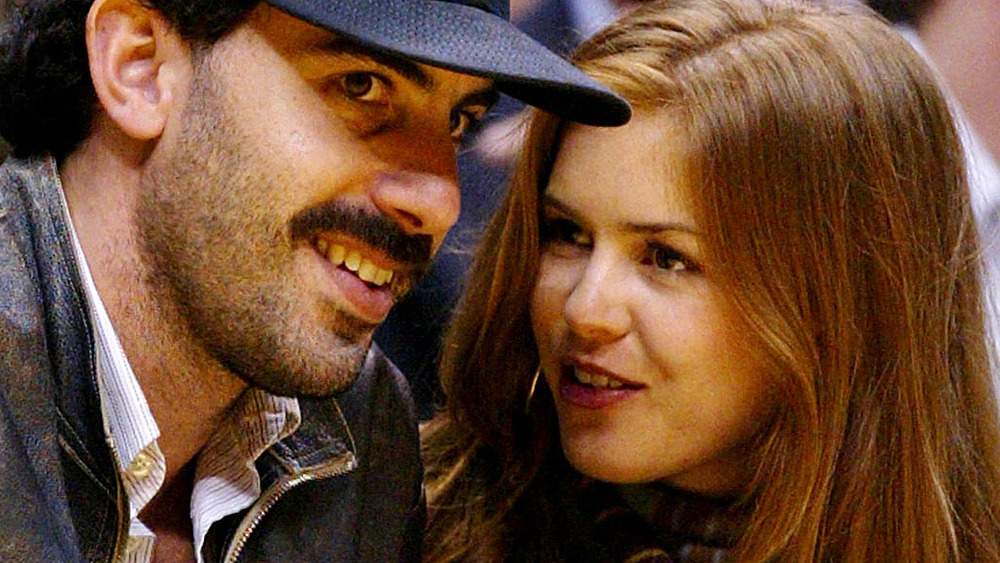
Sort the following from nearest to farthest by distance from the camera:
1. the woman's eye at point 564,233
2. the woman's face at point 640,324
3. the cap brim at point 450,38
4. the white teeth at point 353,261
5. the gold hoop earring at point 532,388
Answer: the cap brim at point 450,38
the white teeth at point 353,261
the woman's face at point 640,324
the woman's eye at point 564,233
the gold hoop earring at point 532,388

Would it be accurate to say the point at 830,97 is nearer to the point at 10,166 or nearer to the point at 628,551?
the point at 628,551

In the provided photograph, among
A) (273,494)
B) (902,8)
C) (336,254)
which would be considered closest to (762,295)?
(336,254)

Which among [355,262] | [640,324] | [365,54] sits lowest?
[640,324]

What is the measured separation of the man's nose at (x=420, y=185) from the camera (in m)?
1.64

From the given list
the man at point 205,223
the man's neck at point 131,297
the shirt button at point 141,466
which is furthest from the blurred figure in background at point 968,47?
the shirt button at point 141,466

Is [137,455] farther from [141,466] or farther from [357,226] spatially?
[357,226]

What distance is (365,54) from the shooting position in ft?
5.16

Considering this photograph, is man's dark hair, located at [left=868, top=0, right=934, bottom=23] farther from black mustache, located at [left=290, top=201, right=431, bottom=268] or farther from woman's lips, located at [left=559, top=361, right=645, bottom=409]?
black mustache, located at [left=290, top=201, right=431, bottom=268]

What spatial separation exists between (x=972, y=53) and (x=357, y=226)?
6.96 ft

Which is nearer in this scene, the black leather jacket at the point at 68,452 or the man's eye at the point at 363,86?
the black leather jacket at the point at 68,452

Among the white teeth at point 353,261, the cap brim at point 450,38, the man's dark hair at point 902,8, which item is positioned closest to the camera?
the cap brim at point 450,38

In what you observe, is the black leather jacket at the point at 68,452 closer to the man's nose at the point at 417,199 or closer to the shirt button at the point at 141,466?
the shirt button at the point at 141,466

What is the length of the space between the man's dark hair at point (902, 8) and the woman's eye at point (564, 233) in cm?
155

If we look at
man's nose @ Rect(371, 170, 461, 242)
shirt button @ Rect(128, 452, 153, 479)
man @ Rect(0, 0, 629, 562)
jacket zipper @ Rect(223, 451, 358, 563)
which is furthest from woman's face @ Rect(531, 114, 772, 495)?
shirt button @ Rect(128, 452, 153, 479)
